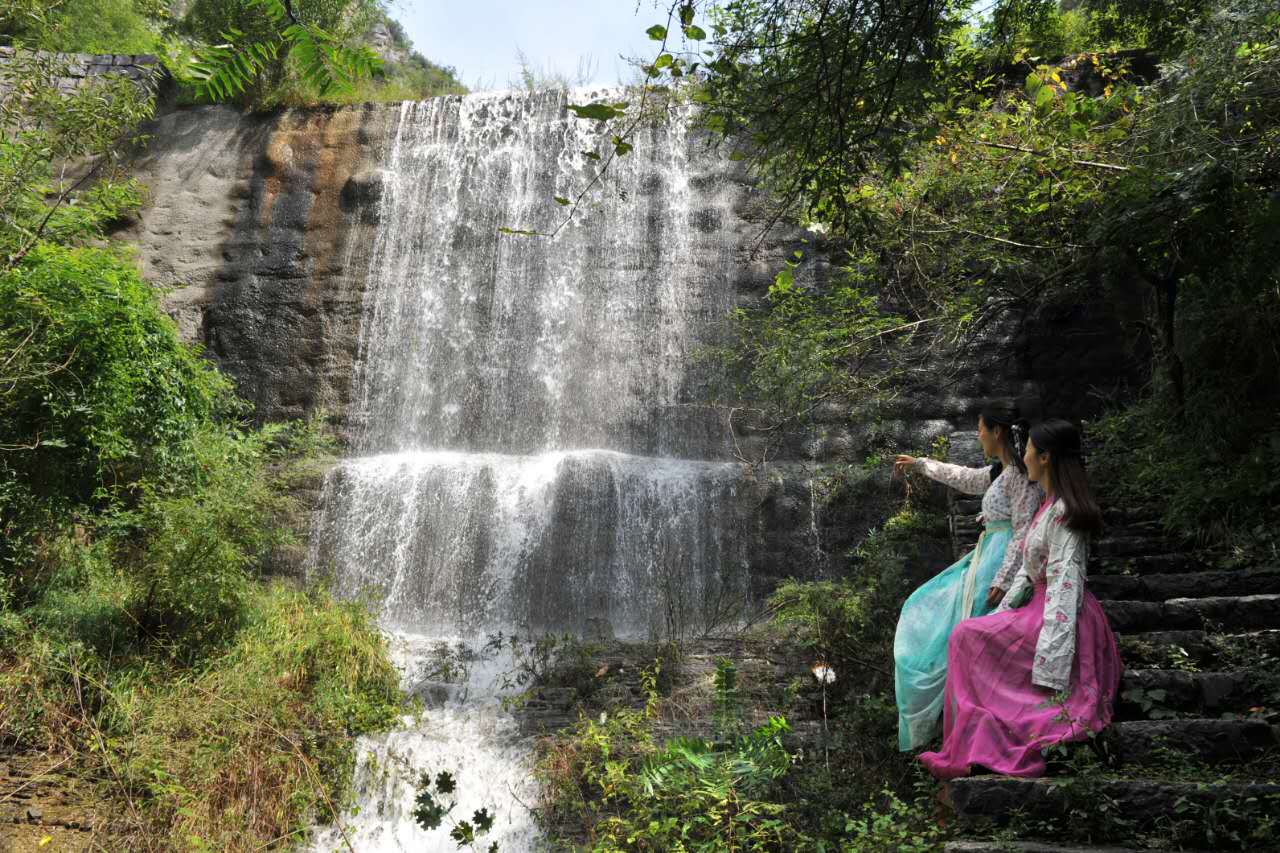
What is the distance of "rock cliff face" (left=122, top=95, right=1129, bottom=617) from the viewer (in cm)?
993

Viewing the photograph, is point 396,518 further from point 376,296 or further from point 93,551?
point 376,296

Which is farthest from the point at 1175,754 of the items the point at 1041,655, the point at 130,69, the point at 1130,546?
the point at 130,69

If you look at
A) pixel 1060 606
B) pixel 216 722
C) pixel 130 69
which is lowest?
pixel 216 722

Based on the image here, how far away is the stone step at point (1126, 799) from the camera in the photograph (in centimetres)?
282

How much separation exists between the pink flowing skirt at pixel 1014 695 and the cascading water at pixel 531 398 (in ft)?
12.3

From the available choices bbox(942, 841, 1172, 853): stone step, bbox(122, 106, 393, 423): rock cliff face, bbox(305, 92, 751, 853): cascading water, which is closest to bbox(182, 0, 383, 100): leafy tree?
bbox(942, 841, 1172, 853): stone step

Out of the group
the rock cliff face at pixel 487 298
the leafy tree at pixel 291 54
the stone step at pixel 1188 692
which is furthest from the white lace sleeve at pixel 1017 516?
the rock cliff face at pixel 487 298

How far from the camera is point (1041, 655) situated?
3.48 metres

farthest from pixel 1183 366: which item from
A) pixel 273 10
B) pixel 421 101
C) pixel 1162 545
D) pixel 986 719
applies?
pixel 421 101

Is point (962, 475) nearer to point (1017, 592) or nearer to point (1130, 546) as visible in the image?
point (1017, 592)

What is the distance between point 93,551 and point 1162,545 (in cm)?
776

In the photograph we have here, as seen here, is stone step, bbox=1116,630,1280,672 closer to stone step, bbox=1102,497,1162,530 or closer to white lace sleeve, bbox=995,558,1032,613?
white lace sleeve, bbox=995,558,1032,613

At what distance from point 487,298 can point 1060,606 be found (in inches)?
354

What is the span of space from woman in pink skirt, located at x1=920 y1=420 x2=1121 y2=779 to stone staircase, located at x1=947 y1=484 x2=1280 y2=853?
0.12 meters
